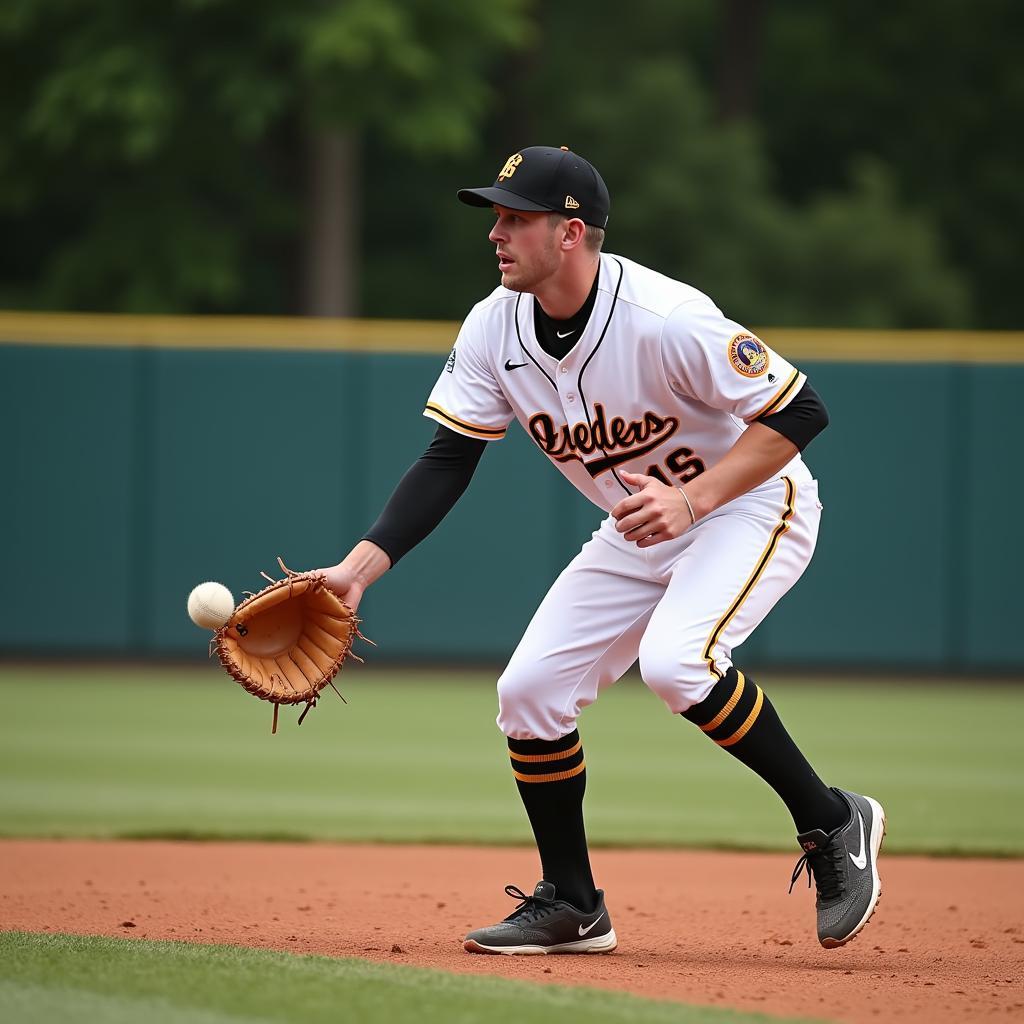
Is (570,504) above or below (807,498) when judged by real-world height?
below

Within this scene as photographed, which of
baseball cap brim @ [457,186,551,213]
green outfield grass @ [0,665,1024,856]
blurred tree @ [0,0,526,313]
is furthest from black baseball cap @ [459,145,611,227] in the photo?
blurred tree @ [0,0,526,313]

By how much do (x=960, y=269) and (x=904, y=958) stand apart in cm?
1845

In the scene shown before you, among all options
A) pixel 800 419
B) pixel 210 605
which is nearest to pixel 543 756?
pixel 210 605

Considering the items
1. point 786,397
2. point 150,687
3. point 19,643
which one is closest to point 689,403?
point 786,397

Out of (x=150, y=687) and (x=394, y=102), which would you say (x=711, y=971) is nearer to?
(x=150, y=687)

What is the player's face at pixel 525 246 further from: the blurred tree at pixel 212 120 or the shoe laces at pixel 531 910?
the blurred tree at pixel 212 120

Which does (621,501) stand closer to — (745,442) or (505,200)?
(745,442)

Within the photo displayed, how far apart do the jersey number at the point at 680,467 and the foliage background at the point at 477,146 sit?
37.2ft

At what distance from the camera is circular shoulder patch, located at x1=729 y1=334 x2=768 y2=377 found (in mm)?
3508

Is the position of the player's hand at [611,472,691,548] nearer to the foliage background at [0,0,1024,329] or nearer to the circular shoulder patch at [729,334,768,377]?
the circular shoulder patch at [729,334,768,377]

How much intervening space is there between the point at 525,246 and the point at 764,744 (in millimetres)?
1175

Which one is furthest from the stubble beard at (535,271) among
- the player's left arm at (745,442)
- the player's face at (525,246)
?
the player's left arm at (745,442)

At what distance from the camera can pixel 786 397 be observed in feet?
11.6

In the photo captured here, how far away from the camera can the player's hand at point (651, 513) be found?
3.34 m
